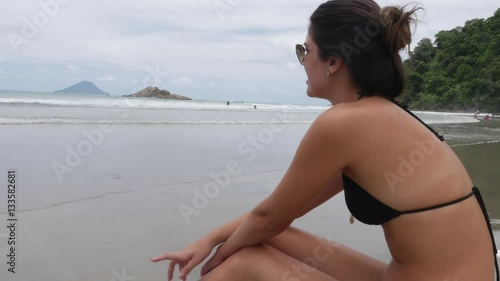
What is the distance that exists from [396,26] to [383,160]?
17.3 inches

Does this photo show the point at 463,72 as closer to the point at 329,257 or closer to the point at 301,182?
the point at 329,257

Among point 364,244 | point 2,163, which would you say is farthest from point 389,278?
point 2,163

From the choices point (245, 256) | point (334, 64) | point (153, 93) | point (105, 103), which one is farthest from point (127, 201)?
point (153, 93)

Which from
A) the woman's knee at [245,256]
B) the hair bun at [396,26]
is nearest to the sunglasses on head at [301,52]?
the hair bun at [396,26]

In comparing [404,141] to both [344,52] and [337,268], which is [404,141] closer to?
[344,52]

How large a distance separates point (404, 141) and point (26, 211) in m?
3.62

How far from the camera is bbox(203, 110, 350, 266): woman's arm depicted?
1469 millimetres

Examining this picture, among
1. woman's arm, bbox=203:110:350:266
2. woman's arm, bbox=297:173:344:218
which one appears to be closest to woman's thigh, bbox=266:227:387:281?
woman's arm, bbox=297:173:344:218

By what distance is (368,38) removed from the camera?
4.95ft

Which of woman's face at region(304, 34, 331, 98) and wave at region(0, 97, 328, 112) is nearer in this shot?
woman's face at region(304, 34, 331, 98)

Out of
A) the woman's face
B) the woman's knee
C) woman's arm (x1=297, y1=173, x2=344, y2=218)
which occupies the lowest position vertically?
the woman's knee

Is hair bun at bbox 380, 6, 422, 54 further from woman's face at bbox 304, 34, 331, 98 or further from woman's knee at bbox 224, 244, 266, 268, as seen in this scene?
woman's knee at bbox 224, 244, 266, 268

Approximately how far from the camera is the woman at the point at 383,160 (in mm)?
1440

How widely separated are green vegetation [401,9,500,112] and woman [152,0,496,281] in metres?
46.8
